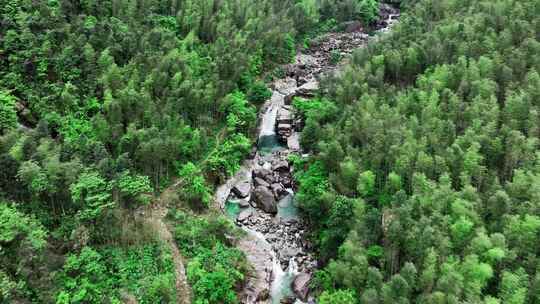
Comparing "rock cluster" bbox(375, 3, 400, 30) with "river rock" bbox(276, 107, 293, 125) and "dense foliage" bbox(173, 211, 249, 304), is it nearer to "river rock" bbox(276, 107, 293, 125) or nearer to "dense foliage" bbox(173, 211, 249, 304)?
"river rock" bbox(276, 107, 293, 125)

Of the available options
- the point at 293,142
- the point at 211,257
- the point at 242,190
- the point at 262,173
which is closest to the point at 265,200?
the point at 242,190

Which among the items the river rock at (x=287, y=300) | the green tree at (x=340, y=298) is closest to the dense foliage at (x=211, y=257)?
the river rock at (x=287, y=300)

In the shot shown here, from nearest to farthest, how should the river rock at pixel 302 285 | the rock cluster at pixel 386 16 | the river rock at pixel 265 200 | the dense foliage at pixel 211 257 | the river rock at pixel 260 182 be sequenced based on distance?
the dense foliage at pixel 211 257, the river rock at pixel 302 285, the river rock at pixel 265 200, the river rock at pixel 260 182, the rock cluster at pixel 386 16

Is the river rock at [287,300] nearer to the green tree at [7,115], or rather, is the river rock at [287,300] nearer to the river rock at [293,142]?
the river rock at [293,142]

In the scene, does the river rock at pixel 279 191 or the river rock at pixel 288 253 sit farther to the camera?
the river rock at pixel 279 191

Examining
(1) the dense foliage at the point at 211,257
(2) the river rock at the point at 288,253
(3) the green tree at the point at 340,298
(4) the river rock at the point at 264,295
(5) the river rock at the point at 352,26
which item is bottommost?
(4) the river rock at the point at 264,295

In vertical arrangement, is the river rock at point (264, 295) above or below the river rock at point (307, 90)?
below

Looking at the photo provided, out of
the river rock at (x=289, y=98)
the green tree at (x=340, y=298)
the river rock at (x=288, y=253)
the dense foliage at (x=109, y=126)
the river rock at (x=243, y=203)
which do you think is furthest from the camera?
the river rock at (x=289, y=98)

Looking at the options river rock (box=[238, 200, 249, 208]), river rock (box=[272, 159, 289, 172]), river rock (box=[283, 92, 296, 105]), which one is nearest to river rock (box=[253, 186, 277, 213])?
river rock (box=[238, 200, 249, 208])
